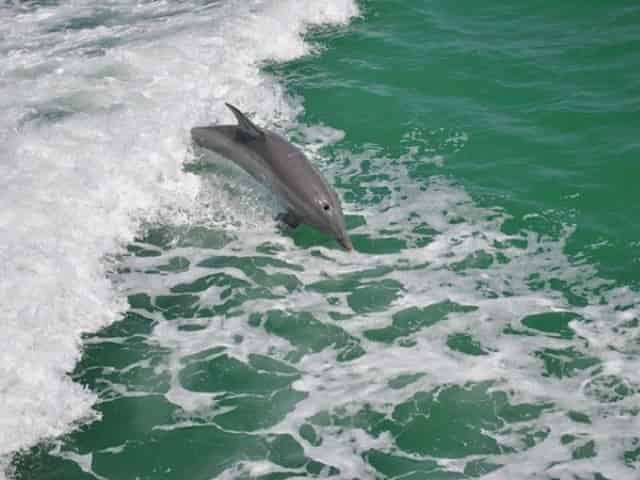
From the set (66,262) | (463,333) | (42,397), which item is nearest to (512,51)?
(463,333)

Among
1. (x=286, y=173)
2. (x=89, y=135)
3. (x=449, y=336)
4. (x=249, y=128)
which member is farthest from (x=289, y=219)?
(x=89, y=135)

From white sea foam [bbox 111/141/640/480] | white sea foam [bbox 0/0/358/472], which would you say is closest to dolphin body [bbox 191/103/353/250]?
white sea foam [bbox 111/141/640/480]

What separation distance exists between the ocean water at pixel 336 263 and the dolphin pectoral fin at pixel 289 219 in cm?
22

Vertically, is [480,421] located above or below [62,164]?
below

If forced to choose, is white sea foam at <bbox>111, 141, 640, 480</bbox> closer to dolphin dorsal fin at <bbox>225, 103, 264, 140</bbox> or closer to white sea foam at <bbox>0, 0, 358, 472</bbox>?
white sea foam at <bbox>0, 0, 358, 472</bbox>

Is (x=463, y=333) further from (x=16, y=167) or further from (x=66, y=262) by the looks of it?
(x=16, y=167)

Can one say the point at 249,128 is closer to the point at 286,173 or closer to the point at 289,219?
the point at 286,173

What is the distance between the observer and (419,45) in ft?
58.7

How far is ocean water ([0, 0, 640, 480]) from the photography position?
820 cm

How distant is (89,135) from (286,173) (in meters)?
4.22

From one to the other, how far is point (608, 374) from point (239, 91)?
976cm

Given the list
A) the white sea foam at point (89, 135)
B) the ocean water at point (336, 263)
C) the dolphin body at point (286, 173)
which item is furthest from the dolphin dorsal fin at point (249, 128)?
the white sea foam at point (89, 135)

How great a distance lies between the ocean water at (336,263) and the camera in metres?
8.20

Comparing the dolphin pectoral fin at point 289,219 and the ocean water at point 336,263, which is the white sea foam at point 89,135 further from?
the dolphin pectoral fin at point 289,219
